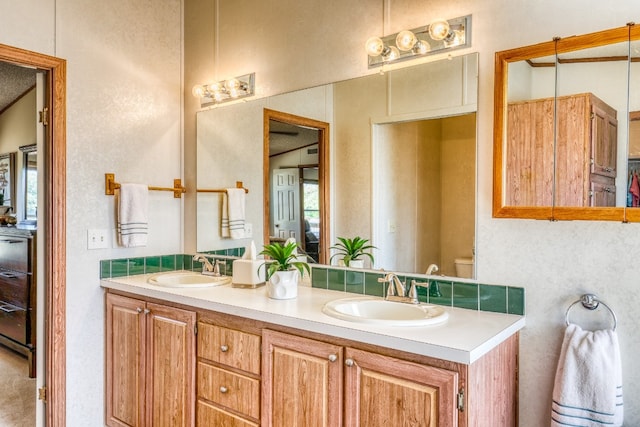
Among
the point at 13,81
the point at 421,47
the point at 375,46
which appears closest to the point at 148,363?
the point at 375,46

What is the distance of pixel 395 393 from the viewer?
146 cm

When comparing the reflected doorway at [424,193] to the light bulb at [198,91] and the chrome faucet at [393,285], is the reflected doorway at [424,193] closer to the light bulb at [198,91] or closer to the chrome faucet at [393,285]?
the chrome faucet at [393,285]

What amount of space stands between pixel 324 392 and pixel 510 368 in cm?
69

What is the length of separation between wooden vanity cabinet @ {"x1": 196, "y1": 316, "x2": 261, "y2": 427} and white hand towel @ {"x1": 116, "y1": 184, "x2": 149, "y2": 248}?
848mm

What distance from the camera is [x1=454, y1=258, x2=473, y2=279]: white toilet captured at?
6.15ft

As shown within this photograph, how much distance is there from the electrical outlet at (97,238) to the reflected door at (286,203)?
0.97 metres

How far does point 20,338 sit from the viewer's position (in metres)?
3.81

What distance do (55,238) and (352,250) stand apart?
155 cm

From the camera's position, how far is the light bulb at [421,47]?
1958mm

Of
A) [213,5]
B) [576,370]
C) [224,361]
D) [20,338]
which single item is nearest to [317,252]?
[224,361]

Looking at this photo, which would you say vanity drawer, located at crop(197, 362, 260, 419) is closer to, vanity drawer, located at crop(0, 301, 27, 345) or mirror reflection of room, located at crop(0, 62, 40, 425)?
mirror reflection of room, located at crop(0, 62, 40, 425)

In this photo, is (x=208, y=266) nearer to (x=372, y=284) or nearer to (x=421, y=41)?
(x=372, y=284)

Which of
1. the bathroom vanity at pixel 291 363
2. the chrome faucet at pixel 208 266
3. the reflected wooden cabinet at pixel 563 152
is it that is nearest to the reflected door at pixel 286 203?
the bathroom vanity at pixel 291 363

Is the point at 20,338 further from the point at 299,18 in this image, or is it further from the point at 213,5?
the point at 299,18
